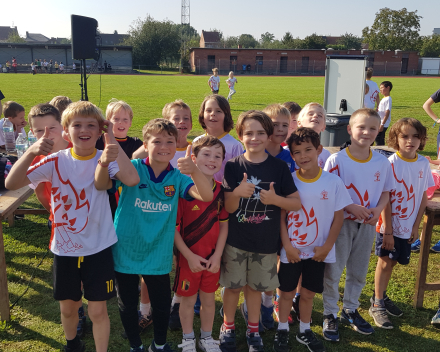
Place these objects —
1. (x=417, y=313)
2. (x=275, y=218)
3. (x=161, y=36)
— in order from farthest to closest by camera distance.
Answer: (x=161, y=36)
(x=417, y=313)
(x=275, y=218)

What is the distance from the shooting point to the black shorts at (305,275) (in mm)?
2906

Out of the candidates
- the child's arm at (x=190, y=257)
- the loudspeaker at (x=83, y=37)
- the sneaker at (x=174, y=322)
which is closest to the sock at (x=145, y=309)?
the sneaker at (x=174, y=322)

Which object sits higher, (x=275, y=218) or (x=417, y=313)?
(x=275, y=218)

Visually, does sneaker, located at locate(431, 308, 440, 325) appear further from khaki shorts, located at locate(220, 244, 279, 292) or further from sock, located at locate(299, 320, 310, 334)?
khaki shorts, located at locate(220, 244, 279, 292)

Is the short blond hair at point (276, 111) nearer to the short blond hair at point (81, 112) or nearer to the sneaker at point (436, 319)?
the short blond hair at point (81, 112)

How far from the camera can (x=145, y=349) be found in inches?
115

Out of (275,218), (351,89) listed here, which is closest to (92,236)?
(275,218)

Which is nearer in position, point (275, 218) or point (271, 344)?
point (275, 218)

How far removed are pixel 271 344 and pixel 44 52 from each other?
64.7m

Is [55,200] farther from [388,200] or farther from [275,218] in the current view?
[388,200]

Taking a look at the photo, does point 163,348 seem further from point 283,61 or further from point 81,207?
point 283,61

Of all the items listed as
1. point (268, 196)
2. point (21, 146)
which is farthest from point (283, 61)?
point (268, 196)

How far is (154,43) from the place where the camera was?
6341 cm

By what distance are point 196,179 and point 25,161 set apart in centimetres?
104
